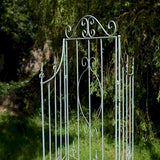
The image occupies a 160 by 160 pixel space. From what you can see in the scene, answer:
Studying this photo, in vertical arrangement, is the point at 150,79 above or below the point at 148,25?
below

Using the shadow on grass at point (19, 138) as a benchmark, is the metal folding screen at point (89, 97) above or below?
above

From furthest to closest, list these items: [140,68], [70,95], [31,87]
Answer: [31,87]
[70,95]
[140,68]

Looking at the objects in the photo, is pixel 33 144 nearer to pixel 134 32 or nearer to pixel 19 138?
pixel 19 138

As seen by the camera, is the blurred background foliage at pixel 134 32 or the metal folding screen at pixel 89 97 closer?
the metal folding screen at pixel 89 97

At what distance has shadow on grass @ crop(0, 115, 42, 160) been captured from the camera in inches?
134

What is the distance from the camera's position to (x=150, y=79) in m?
3.79

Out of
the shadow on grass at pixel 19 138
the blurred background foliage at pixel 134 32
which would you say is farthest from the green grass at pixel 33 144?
the blurred background foliage at pixel 134 32

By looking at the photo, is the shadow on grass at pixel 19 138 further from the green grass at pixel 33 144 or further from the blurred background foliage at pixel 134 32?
the blurred background foliage at pixel 134 32

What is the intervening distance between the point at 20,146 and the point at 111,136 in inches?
54.4

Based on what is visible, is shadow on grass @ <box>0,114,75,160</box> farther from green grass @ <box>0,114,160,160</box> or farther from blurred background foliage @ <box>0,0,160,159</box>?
blurred background foliage @ <box>0,0,160,159</box>

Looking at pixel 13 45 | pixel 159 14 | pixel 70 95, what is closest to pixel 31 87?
pixel 70 95

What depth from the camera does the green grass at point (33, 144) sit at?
334 cm

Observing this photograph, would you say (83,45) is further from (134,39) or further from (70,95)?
(70,95)

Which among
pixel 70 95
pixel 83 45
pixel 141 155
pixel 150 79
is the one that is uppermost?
pixel 83 45
